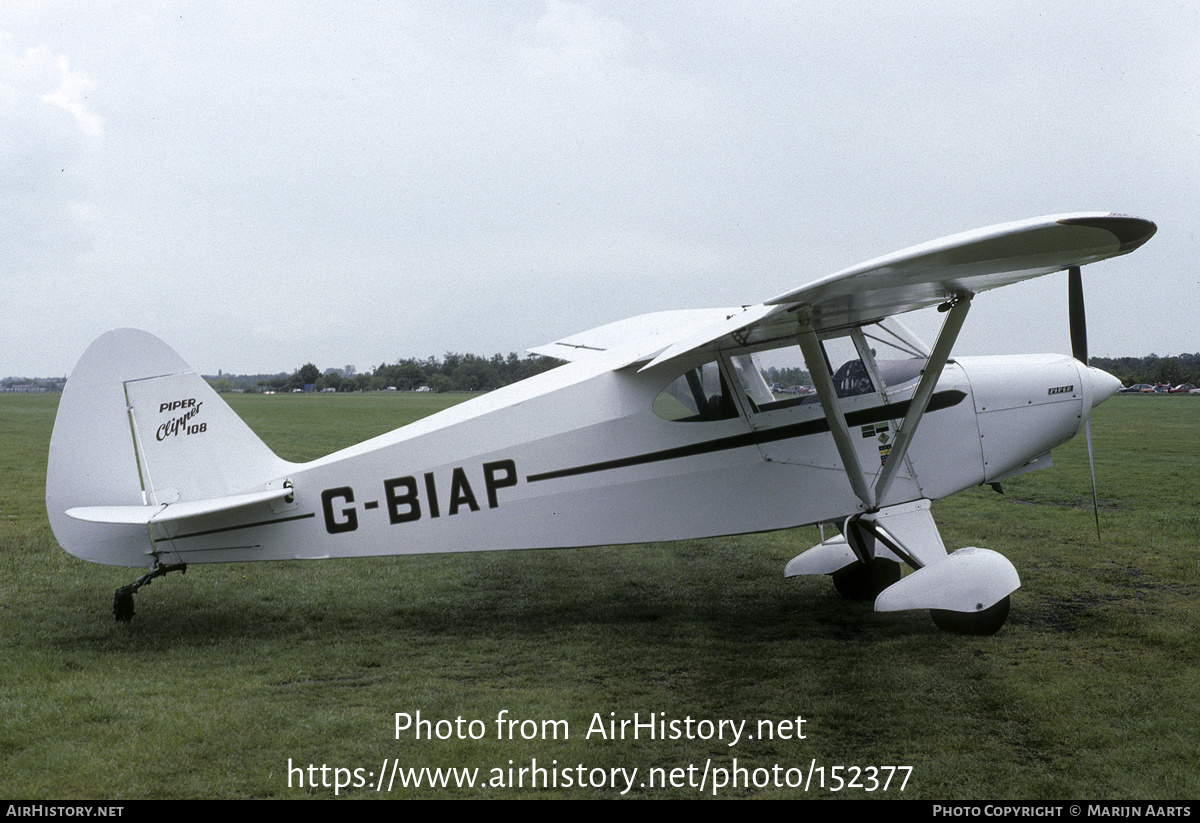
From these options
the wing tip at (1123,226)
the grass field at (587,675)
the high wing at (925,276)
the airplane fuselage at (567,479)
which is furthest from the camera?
the airplane fuselage at (567,479)

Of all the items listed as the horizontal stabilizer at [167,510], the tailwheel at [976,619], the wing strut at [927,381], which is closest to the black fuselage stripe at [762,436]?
the wing strut at [927,381]

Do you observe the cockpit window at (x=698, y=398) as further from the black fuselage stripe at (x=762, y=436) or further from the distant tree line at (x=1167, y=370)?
the distant tree line at (x=1167, y=370)

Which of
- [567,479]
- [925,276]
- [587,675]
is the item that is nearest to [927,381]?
[925,276]

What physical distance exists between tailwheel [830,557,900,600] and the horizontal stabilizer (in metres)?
4.23

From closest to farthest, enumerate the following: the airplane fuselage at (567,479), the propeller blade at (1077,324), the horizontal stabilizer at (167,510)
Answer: the horizontal stabilizer at (167,510), the airplane fuselage at (567,479), the propeller blade at (1077,324)

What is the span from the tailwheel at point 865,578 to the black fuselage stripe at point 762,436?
1.28m

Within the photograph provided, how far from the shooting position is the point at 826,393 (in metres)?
5.44

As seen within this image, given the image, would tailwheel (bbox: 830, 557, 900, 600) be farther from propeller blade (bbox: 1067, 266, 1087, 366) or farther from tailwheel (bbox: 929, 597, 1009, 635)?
propeller blade (bbox: 1067, 266, 1087, 366)

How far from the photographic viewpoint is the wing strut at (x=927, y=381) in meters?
5.52

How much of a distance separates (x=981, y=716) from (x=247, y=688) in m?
3.85

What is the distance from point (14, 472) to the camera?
15.7 metres

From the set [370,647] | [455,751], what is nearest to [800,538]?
[370,647]

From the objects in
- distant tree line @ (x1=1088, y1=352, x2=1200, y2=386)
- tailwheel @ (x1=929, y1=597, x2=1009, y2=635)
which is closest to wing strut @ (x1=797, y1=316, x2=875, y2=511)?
tailwheel @ (x1=929, y1=597, x2=1009, y2=635)
